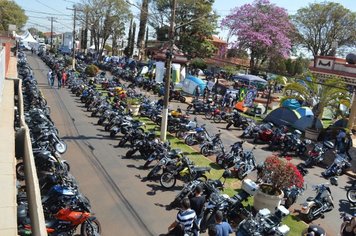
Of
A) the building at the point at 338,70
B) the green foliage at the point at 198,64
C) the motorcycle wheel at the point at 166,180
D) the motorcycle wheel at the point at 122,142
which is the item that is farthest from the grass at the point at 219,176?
Answer: the green foliage at the point at 198,64

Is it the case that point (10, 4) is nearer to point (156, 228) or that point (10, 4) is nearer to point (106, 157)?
point (106, 157)

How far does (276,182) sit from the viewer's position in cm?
1066

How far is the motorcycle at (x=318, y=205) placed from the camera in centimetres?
1085

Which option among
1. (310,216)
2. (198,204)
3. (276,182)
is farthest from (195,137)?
(198,204)

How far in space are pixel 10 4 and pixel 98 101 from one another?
73408mm

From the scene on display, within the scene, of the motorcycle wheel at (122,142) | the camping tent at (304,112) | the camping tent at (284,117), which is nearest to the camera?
the motorcycle wheel at (122,142)

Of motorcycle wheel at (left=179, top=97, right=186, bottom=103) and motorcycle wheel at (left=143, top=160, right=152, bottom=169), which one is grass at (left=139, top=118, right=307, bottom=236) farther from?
motorcycle wheel at (left=179, top=97, right=186, bottom=103)

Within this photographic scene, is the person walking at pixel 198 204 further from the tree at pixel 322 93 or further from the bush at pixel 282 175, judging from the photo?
the tree at pixel 322 93

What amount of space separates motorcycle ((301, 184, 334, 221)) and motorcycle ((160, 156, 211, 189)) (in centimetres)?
324

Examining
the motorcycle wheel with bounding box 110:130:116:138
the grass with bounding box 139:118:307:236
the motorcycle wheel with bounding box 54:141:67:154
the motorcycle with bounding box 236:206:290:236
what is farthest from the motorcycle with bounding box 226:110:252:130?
the motorcycle with bounding box 236:206:290:236

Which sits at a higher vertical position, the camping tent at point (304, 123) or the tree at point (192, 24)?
the tree at point (192, 24)

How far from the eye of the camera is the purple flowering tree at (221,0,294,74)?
42250mm

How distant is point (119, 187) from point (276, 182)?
194 inches

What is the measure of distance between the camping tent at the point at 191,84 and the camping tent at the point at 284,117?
938cm
